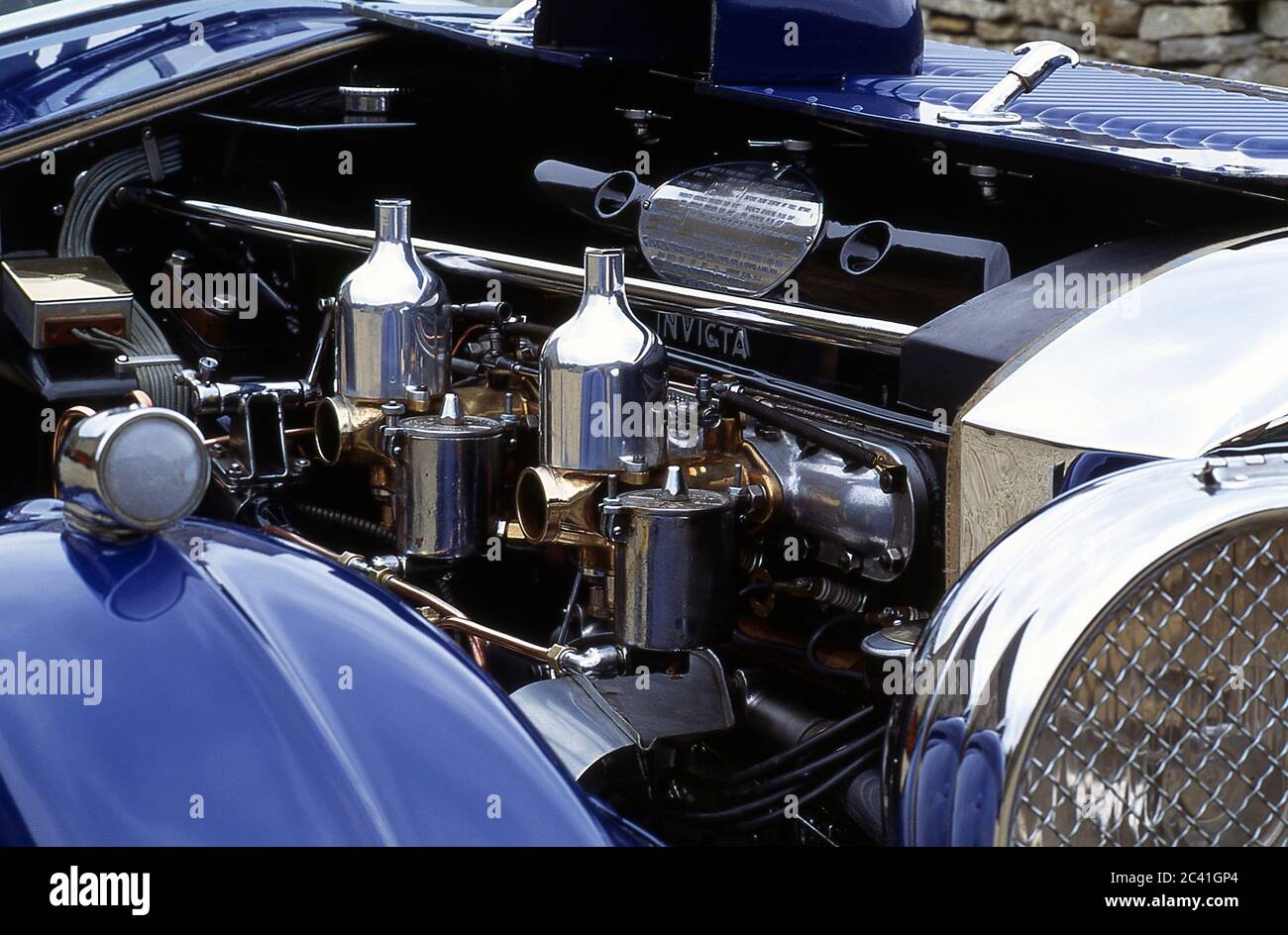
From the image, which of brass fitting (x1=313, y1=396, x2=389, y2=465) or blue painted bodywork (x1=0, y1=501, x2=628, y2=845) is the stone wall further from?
blue painted bodywork (x1=0, y1=501, x2=628, y2=845)

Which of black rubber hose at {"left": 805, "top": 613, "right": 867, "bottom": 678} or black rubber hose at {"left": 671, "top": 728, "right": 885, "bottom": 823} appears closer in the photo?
black rubber hose at {"left": 671, "top": 728, "right": 885, "bottom": 823}

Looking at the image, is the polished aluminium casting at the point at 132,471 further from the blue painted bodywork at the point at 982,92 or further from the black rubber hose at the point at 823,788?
the blue painted bodywork at the point at 982,92

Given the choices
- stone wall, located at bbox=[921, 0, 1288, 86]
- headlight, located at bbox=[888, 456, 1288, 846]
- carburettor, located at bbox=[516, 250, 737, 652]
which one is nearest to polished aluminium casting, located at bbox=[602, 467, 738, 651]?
carburettor, located at bbox=[516, 250, 737, 652]

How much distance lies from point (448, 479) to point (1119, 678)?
0.99m

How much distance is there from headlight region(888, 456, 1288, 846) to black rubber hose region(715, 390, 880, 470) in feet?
1.15

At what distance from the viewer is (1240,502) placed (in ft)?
4.01

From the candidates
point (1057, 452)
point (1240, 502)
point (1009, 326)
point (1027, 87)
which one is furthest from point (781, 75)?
point (1240, 502)

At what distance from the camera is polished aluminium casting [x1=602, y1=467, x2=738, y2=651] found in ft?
5.45

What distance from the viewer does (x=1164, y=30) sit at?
28.1ft

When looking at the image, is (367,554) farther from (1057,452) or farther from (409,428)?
(1057,452)

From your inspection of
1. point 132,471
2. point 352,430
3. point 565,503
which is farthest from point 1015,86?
point 132,471

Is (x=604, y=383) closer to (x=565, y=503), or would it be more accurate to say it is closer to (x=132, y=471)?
(x=565, y=503)

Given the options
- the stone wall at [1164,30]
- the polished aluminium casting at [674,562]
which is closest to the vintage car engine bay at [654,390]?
the polished aluminium casting at [674,562]
